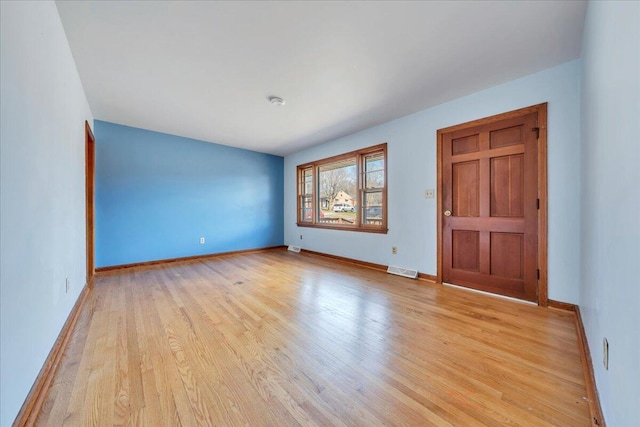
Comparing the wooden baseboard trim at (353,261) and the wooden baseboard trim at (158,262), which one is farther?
the wooden baseboard trim at (353,261)

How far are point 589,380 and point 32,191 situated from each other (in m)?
3.27

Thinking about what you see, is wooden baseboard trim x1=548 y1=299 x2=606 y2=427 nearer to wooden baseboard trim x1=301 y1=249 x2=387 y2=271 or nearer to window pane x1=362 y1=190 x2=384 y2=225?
wooden baseboard trim x1=301 y1=249 x2=387 y2=271

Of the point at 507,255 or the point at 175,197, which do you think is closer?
the point at 507,255

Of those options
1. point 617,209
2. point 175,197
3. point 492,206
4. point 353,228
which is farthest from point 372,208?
point 175,197

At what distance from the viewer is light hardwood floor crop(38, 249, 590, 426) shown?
3.85 ft

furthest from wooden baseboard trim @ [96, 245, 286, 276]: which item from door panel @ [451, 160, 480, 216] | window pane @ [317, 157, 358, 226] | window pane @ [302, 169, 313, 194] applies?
door panel @ [451, 160, 480, 216]

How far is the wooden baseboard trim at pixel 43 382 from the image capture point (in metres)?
1.10

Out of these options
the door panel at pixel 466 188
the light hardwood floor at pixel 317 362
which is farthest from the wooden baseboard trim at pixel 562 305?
the door panel at pixel 466 188

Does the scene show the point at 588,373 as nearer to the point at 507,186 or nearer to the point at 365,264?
the point at 507,186

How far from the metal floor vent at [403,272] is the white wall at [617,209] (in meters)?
2.03

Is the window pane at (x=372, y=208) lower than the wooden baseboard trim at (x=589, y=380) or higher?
higher

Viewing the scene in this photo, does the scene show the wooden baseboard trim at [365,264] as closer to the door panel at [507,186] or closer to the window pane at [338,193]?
the window pane at [338,193]

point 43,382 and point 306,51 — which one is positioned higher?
point 306,51

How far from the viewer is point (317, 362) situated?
61.7 inches
